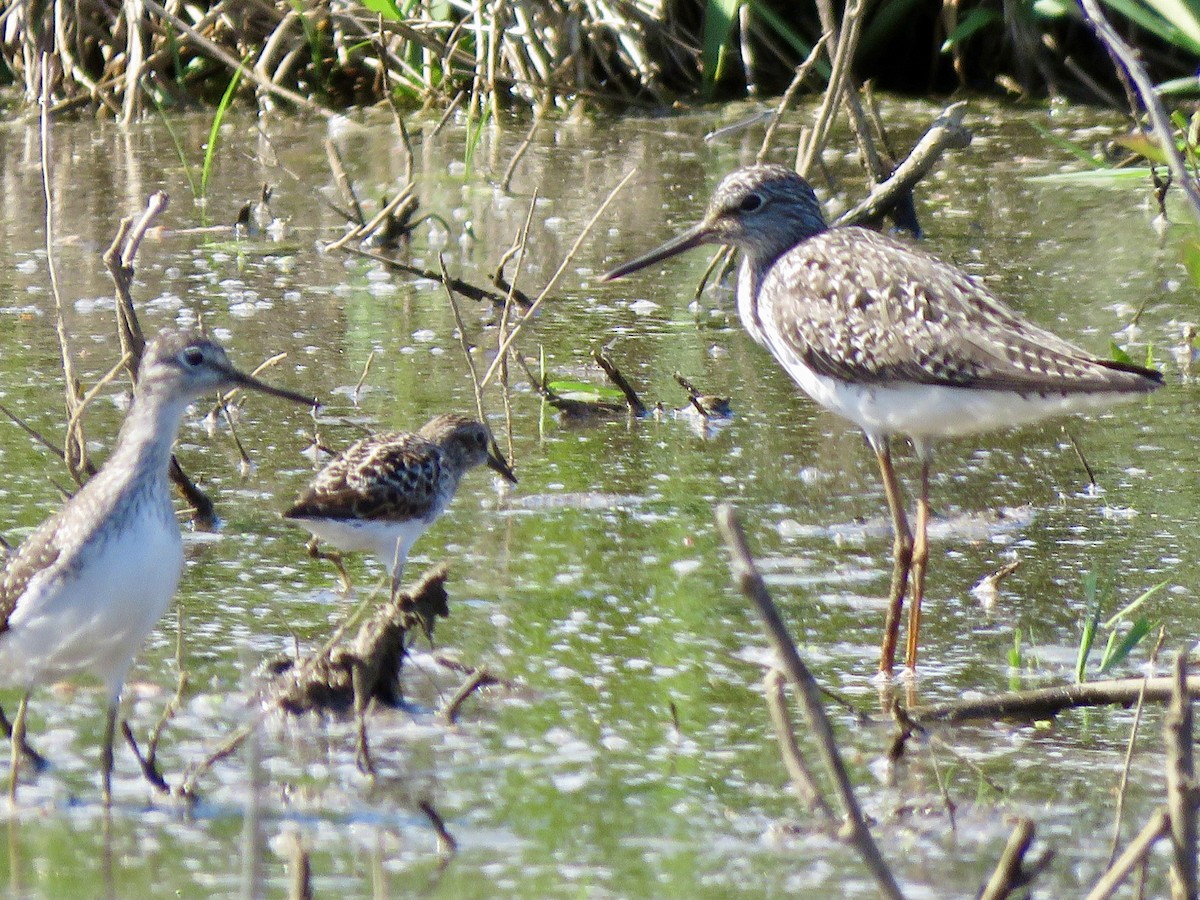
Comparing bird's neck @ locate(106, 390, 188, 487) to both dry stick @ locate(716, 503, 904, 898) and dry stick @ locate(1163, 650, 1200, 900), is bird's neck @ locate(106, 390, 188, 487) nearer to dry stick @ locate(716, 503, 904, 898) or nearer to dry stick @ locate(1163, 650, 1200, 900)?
dry stick @ locate(716, 503, 904, 898)

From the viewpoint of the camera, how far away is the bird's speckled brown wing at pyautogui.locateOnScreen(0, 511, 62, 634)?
396 cm

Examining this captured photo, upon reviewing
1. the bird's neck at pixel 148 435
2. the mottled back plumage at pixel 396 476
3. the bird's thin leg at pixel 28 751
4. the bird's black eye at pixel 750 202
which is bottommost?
the bird's thin leg at pixel 28 751

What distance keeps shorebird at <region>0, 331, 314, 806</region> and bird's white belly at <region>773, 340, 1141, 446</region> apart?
1988mm

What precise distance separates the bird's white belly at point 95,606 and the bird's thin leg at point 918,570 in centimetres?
200

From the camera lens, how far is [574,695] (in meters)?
4.70

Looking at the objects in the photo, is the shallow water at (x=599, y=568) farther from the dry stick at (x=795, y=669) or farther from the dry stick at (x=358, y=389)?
the dry stick at (x=795, y=669)

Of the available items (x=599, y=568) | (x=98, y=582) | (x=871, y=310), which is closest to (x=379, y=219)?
(x=599, y=568)

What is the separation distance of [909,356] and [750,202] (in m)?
1.04

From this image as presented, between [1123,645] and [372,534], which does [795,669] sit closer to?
[1123,645]

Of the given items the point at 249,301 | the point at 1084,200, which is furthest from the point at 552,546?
the point at 1084,200

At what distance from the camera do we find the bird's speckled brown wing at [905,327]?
193 inches

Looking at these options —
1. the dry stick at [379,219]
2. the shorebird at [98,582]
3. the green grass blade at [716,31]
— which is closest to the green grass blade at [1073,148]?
the green grass blade at [716,31]

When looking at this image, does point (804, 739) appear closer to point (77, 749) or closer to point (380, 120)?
point (77, 749)

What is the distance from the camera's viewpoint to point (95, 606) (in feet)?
12.6
